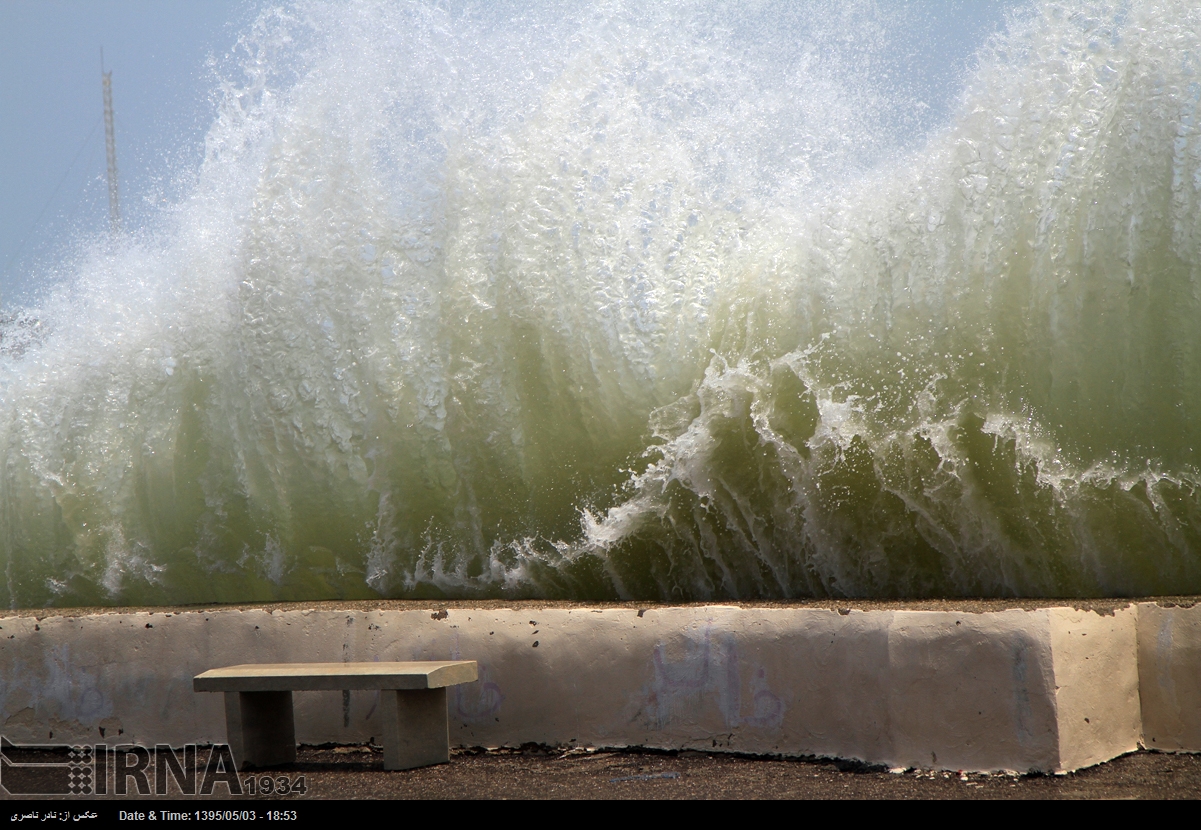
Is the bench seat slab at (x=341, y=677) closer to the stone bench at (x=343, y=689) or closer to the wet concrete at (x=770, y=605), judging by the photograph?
the stone bench at (x=343, y=689)

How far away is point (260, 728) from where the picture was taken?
4805mm

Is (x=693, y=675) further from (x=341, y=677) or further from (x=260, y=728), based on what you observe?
(x=260, y=728)

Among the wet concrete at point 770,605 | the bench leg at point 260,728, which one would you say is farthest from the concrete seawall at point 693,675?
the bench leg at point 260,728

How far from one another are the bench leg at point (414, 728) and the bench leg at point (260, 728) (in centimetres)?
62

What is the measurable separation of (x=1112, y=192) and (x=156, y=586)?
608cm

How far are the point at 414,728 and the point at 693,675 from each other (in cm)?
125

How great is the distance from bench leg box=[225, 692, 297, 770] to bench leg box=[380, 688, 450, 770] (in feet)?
2.02

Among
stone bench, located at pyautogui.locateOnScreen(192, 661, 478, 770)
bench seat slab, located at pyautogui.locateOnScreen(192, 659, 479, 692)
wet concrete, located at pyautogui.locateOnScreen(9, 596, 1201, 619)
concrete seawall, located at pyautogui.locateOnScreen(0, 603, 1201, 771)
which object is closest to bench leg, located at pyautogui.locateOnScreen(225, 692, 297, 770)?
stone bench, located at pyautogui.locateOnScreen(192, 661, 478, 770)

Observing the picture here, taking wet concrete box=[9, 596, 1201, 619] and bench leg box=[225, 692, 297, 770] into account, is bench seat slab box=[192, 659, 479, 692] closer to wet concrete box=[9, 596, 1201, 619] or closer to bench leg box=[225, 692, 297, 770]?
bench leg box=[225, 692, 297, 770]

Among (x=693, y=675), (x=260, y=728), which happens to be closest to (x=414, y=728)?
(x=260, y=728)

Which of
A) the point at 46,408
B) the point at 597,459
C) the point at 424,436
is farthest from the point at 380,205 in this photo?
the point at 46,408

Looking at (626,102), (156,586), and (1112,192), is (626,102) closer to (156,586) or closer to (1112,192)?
(1112,192)
